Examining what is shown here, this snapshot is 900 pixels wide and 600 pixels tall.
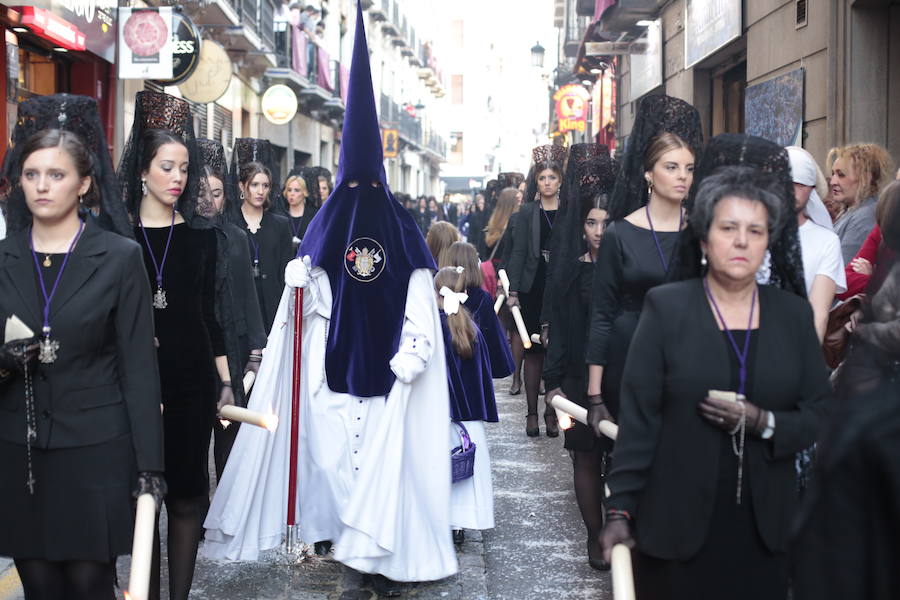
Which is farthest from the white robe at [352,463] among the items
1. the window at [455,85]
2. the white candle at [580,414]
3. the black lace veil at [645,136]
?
the window at [455,85]

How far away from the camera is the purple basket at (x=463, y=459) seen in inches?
225

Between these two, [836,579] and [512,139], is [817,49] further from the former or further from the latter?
[512,139]

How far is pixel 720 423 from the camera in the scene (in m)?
3.10

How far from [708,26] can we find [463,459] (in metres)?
9.68

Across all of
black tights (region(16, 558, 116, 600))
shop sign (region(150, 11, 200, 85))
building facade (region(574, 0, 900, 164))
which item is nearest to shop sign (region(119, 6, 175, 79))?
shop sign (region(150, 11, 200, 85))

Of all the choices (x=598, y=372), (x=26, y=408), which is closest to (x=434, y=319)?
(x=598, y=372)

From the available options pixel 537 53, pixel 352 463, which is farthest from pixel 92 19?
pixel 537 53

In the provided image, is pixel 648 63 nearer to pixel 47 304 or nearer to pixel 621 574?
pixel 47 304

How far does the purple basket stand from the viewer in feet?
18.7

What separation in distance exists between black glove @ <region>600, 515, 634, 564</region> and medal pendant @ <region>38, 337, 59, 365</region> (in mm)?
1701

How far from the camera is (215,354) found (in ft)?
16.3

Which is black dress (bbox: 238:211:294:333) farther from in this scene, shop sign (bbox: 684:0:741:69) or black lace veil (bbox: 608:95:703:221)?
shop sign (bbox: 684:0:741:69)

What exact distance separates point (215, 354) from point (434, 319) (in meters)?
1.02

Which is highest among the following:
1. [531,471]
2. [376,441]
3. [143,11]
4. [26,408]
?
[143,11]
